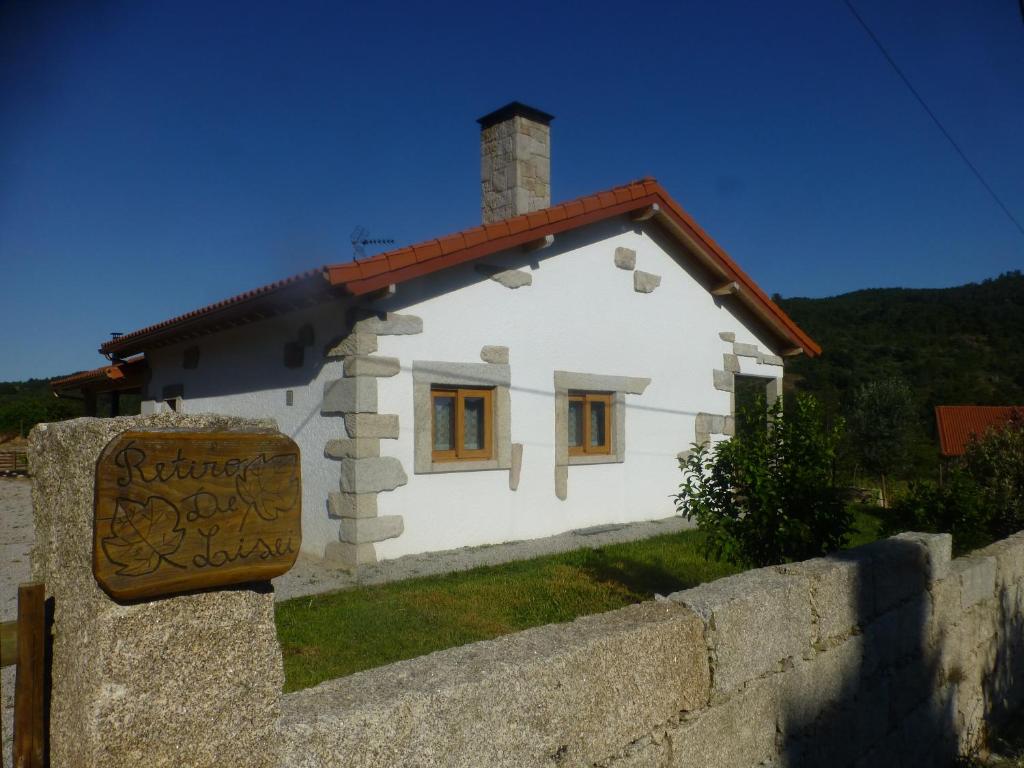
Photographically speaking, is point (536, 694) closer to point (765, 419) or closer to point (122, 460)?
point (122, 460)

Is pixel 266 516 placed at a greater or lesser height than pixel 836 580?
greater

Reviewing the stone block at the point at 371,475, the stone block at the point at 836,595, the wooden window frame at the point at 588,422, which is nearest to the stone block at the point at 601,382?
the wooden window frame at the point at 588,422

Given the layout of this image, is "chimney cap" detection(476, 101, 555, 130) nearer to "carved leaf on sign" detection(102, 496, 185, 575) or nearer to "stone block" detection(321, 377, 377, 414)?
"stone block" detection(321, 377, 377, 414)

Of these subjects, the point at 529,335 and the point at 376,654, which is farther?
the point at 529,335

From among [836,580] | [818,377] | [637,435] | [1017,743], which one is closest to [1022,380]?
[818,377]

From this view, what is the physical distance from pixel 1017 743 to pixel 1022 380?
108 feet

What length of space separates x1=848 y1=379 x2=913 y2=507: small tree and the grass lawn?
11.7 meters

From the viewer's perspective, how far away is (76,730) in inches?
54.3

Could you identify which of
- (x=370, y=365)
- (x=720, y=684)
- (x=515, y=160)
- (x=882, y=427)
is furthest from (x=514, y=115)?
(x=882, y=427)

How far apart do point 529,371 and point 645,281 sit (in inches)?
93.4

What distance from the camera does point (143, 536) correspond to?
4.42 ft

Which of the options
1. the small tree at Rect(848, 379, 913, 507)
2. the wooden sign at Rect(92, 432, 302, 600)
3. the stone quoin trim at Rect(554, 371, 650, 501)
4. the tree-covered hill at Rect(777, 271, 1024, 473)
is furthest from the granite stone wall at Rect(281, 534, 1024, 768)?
the tree-covered hill at Rect(777, 271, 1024, 473)

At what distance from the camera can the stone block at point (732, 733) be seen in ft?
8.20

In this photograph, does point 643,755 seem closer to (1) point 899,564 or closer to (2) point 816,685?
(2) point 816,685
